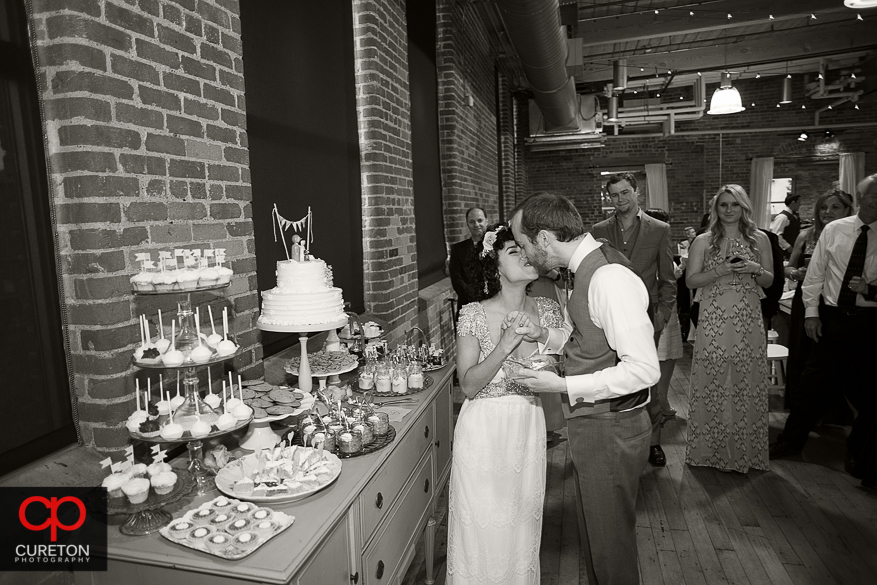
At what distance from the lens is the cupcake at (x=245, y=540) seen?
1459 mm

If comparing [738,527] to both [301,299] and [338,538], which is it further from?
[301,299]

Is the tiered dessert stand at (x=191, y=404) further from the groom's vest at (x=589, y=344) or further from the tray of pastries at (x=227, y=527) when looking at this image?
the groom's vest at (x=589, y=344)

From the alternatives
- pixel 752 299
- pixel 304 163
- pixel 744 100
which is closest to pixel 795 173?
pixel 744 100

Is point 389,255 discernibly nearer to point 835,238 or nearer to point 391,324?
point 391,324

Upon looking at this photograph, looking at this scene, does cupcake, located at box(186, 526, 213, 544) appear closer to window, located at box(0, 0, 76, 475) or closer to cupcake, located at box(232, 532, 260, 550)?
cupcake, located at box(232, 532, 260, 550)

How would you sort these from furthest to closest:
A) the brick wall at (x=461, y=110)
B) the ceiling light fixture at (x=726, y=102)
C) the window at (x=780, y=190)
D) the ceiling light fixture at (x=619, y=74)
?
the window at (x=780, y=190) → the ceiling light fixture at (x=619, y=74) → the ceiling light fixture at (x=726, y=102) → the brick wall at (x=461, y=110)

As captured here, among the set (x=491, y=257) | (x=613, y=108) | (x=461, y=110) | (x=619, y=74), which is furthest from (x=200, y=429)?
(x=613, y=108)

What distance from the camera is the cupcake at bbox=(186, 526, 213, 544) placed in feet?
4.91

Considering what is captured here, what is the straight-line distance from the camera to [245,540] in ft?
4.82

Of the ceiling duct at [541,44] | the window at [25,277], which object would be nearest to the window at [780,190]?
the ceiling duct at [541,44]

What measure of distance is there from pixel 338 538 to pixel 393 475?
0.55 metres

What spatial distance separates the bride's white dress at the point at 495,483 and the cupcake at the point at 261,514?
34.2 inches

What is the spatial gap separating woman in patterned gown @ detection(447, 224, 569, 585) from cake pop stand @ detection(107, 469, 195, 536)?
3.51ft

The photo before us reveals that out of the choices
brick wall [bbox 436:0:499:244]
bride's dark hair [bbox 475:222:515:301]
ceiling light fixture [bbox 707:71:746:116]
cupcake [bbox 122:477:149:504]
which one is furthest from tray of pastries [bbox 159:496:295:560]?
ceiling light fixture [bbox 707:71:746:116]
